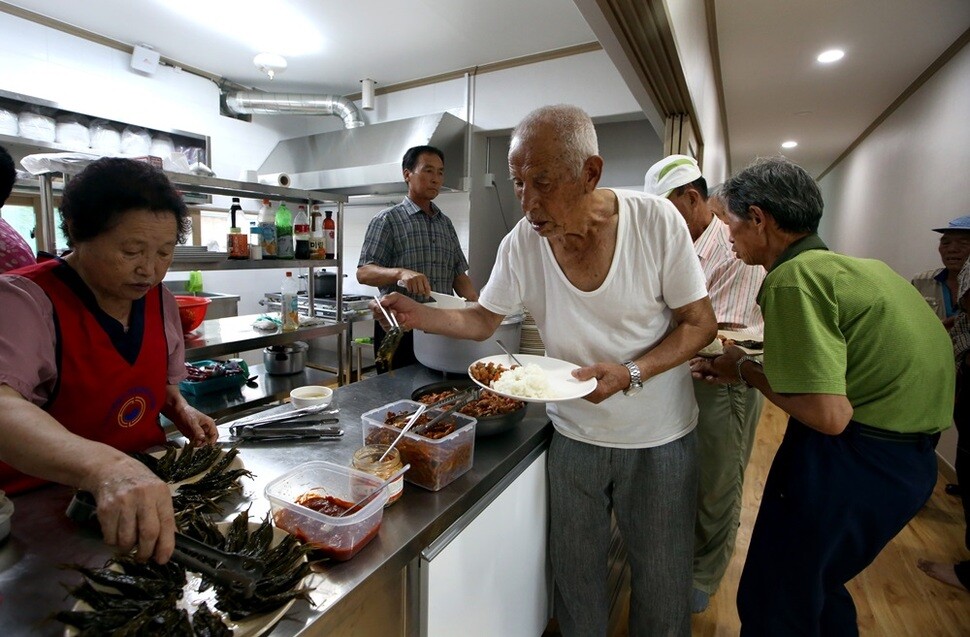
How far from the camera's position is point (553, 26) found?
351 centimetres

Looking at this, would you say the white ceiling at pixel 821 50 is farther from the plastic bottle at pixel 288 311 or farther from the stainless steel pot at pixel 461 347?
the plastic bottle at pixel 288 311

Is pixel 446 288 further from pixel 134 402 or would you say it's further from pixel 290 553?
pixel 290 553

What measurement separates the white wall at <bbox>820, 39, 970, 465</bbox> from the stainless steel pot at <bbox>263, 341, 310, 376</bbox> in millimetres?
4282

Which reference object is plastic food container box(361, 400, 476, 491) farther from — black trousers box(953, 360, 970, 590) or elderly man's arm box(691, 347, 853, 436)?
black trousers box(953, 360, 970, 590)

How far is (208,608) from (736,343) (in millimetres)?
1753

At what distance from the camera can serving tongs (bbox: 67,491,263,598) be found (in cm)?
67

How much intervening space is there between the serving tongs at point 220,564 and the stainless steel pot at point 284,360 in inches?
78.8

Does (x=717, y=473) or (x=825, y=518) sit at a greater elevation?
(x=825, y=518)

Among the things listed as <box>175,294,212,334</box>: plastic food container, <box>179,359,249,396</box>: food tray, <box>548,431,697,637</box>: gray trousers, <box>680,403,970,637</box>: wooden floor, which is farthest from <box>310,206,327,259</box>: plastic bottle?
<box>680,403,970,637</box>: wooden floor

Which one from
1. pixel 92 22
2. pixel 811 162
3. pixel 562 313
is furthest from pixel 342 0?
pixel 811 162

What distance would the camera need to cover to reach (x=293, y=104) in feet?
15.7

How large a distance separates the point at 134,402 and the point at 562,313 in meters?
1.11

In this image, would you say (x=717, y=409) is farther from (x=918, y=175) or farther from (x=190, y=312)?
(x=918, y=175)

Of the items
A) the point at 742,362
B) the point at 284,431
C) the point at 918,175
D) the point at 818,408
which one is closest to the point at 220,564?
the point at 284,431
